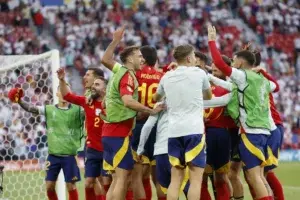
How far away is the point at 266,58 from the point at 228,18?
259cm

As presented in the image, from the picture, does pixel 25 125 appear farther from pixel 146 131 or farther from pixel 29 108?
pixel 146 131

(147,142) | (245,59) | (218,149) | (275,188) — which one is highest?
(245,59)

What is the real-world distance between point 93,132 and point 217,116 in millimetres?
1797

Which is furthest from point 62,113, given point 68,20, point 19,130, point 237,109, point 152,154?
point 68,20

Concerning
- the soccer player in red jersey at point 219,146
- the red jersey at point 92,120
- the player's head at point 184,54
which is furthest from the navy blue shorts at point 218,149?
the player's head at point 184,54

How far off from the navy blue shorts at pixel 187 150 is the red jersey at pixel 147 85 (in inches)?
45.7

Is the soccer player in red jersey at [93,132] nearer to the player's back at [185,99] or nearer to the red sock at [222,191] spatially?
the red sock at [222,191]

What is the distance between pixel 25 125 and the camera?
62.3 ft

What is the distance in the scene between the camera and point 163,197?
39.2 ft

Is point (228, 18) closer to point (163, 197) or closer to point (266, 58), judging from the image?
point (266, 58)

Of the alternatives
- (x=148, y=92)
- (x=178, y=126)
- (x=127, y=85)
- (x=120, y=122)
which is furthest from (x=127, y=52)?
(x=178, y=126)

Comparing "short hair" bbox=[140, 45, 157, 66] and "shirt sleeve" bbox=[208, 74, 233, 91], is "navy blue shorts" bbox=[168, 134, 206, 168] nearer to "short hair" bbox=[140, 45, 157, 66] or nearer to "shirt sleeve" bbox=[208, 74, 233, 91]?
"shirt sleeve" bbox=[208, 74, 233, 91]

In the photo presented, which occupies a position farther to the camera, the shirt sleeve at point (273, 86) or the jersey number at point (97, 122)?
the jersey number at point (97, 122)

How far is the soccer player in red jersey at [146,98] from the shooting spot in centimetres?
1186
